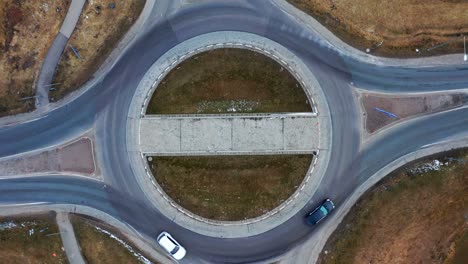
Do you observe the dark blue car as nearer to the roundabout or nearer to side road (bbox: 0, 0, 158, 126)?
the roundabout

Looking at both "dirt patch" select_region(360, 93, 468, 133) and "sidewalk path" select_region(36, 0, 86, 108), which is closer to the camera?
"dirt patch" select_region(360, 93, 468, 133)

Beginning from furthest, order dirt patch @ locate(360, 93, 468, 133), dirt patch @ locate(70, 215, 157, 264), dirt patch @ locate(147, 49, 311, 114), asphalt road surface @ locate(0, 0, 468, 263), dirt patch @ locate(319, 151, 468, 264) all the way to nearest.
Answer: dirt patch @ locate(147, 49, 311, 114) → dirt patch @ locate(360, 93, 468, 133) → asphalt road surface @ locate(0, 0, 468, 263) → dirt patch @ locate(70, 215, 157, 264) → dirt patch @ locate(319, 151, 468, 264)

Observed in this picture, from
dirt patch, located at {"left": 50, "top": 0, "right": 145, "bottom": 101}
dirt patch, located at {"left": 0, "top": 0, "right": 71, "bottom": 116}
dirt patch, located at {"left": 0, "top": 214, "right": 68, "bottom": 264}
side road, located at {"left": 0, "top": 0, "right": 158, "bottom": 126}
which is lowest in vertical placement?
dirt patch, located at {"left": 0, "top": 214, "right": 68, "bottom": 264}

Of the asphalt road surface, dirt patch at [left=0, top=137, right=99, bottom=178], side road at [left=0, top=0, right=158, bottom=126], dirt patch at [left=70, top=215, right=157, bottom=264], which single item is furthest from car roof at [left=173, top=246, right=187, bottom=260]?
side road at [left=0, top=0, right=158, bottom=126]

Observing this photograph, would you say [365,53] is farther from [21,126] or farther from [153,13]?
[21,126]

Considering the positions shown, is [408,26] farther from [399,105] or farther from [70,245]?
[70,245]

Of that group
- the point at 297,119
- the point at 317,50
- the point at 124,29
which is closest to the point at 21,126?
the point at 124,29

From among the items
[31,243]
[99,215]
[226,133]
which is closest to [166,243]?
[99,215]
